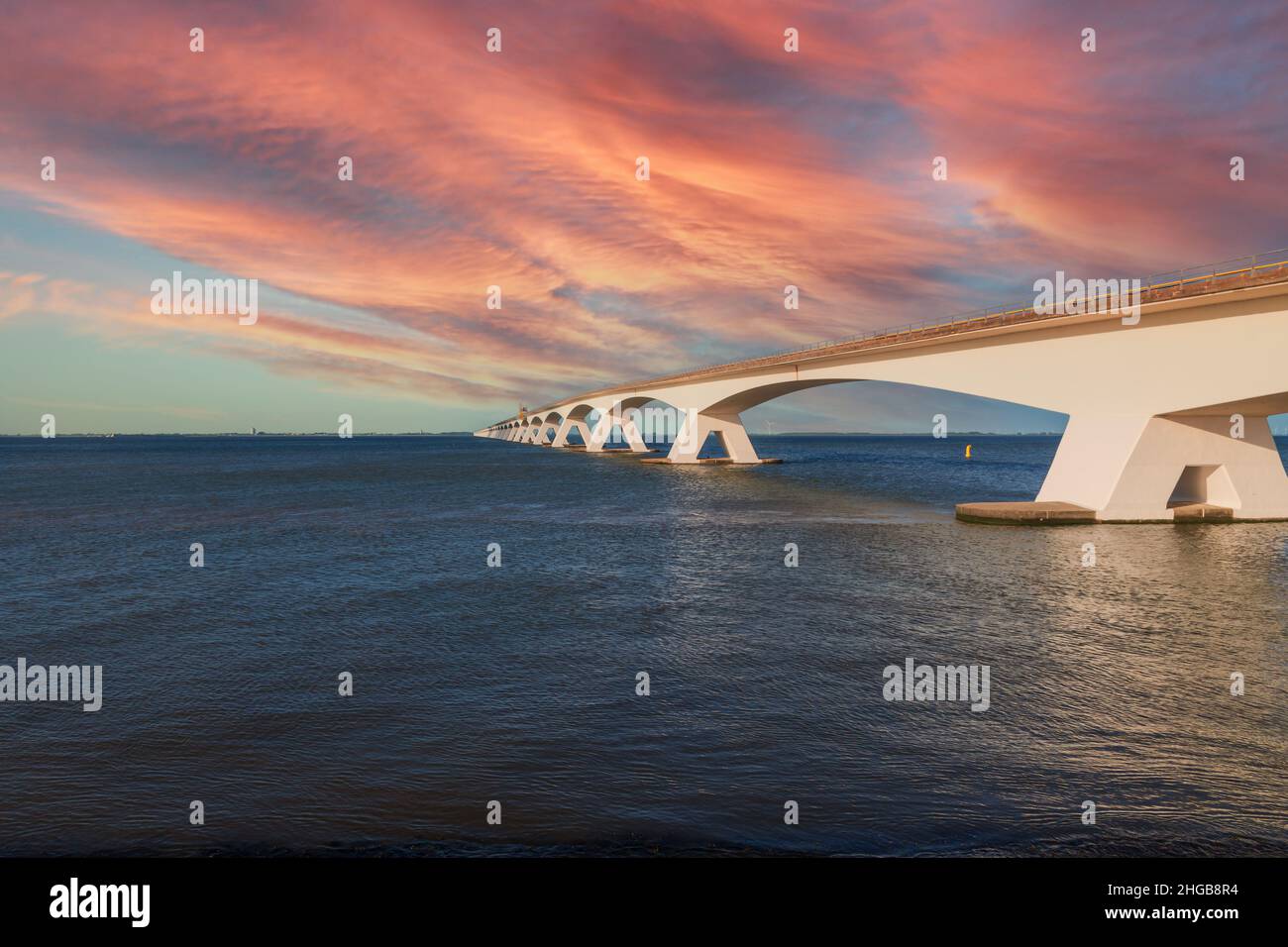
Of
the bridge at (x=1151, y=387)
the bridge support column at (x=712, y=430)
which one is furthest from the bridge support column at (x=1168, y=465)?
the bridge support column at (x=712, y=430)

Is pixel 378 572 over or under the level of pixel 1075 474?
under

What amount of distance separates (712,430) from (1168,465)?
6061 centimetres

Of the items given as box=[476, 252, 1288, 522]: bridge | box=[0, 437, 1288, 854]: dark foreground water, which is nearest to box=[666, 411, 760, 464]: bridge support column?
box=[476, 252, 1288, 522]: bridge

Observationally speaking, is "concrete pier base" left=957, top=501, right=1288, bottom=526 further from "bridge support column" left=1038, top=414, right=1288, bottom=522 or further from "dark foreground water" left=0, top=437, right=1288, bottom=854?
"dark foreground water" left=0, top=437, right=1288, bottom=854

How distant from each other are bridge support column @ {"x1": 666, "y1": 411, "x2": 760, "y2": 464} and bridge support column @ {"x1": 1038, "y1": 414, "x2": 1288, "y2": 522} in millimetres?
54243

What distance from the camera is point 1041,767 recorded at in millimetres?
9203

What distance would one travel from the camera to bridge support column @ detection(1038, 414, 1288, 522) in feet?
102

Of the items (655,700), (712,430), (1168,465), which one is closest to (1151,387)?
(1168,465)

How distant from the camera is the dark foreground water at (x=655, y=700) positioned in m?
7.87

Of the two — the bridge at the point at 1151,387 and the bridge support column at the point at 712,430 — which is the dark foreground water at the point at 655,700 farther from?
the bridge support column at the point at 712,430
